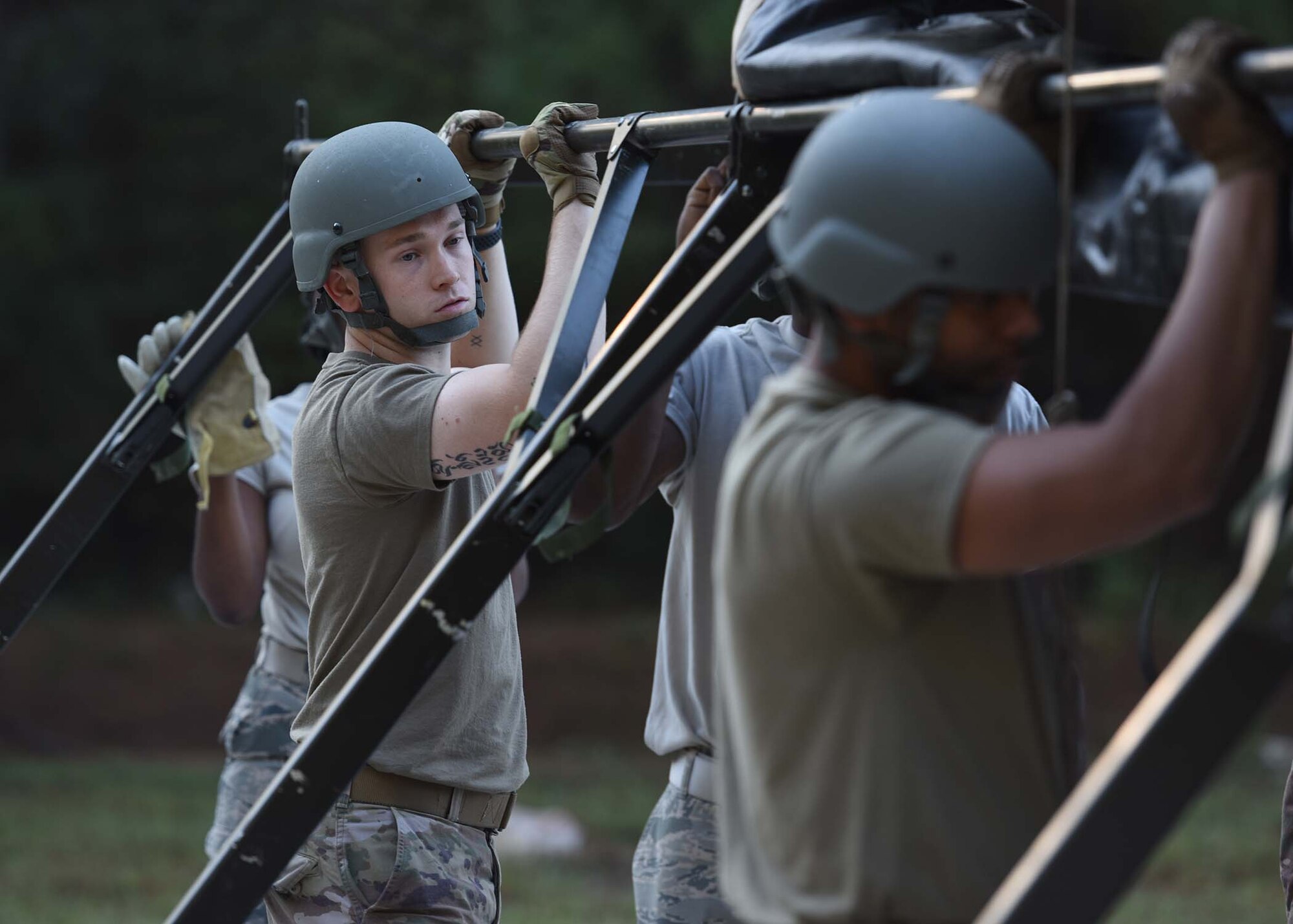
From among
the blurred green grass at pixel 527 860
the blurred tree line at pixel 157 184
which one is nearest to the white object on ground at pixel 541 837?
the blurred green grass at pixel 527 860

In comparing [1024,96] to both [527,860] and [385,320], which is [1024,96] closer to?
[385,320]

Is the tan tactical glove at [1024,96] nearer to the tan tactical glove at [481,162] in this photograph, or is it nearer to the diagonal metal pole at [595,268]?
the diagonal metal pole at [595,268]

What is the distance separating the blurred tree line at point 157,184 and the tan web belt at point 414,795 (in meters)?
8.86

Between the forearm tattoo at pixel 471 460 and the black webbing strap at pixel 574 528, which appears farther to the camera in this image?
the forearm tattoo at pixel 471 460

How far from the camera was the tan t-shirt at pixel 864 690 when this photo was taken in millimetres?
1700

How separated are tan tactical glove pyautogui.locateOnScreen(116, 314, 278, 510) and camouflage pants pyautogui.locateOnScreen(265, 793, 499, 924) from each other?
1254 mm

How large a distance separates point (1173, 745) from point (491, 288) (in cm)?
200

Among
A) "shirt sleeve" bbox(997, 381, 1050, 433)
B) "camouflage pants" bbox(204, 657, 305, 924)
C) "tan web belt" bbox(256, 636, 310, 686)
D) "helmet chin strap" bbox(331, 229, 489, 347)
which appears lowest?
"camouflage pants" bbox(204, 657, 305, 924)

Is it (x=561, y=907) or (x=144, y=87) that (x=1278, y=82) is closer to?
(x=561, y=907)

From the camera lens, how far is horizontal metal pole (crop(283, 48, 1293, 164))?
161 cm

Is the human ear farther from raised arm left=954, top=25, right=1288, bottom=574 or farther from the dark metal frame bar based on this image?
raised arm left=954, top=25, right=1288, bottom=574

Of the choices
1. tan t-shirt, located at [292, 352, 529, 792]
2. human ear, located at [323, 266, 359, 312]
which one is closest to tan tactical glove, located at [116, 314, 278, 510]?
human ear, located at [323, 266, 359, 312]

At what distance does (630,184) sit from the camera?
2713 mm

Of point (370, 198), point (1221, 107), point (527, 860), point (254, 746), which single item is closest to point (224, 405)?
point (254, 746)
